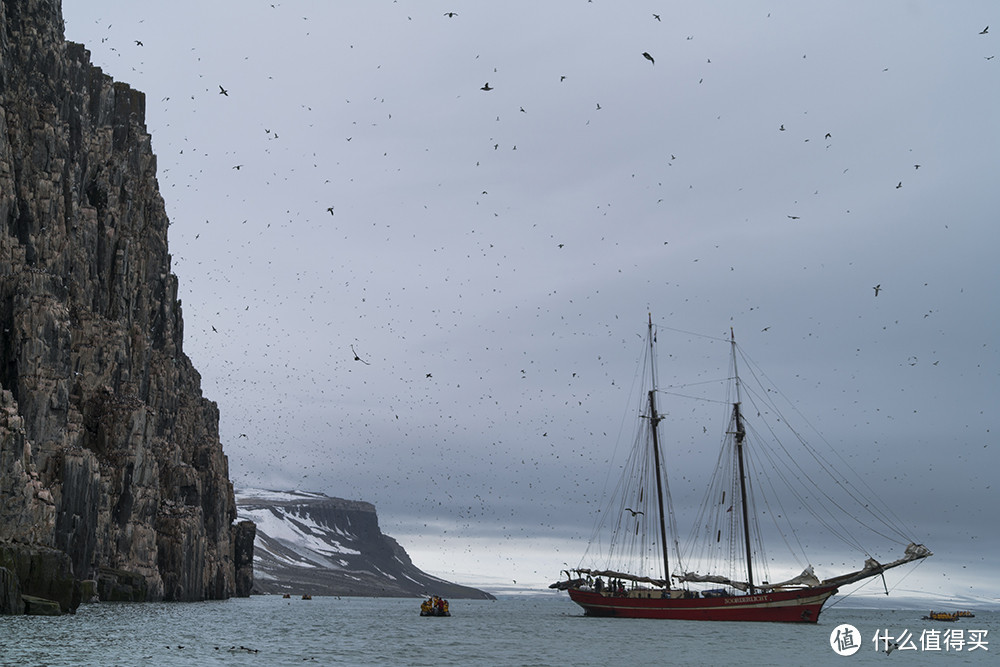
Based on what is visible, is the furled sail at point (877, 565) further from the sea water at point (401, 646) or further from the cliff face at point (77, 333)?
the cliff face at point (77, 333)

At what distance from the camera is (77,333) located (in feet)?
502

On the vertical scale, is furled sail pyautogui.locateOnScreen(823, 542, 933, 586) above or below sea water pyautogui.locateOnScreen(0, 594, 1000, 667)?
above

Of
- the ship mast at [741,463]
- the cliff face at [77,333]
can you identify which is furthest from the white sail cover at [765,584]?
the cliff face at [77,333]

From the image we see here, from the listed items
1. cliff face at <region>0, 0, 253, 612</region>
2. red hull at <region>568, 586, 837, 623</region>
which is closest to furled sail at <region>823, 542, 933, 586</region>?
red hull at <region>568, 586, 837, 623</region>

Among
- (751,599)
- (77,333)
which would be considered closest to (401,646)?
(751,599)

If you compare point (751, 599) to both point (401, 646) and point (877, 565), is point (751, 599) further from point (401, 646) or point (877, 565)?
point (401, 646)

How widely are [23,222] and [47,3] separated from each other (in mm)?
38036

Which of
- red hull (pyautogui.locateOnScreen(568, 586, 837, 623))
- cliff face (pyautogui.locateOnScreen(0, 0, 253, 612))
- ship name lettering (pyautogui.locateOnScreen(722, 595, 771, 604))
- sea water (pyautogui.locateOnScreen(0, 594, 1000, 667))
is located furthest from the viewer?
ship name lettering (pyautogui.locateOnScreen(722, 595, 771, 604))

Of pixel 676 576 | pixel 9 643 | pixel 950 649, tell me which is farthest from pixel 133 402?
pixel 950 649

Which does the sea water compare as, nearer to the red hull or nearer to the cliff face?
the red hull

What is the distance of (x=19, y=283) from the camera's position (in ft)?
400

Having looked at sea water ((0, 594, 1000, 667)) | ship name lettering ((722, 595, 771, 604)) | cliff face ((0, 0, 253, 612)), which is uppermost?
cliff face ((0, 0, 253, 612))

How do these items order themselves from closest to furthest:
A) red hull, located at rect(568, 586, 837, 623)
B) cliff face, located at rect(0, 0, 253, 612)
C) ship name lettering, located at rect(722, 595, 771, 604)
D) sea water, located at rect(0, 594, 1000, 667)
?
sea water, located at rect(0, 594, 1000, 667), cliff face, located at rect(0, 0, 253, 612), red hull, located at rect(568, 586, 837, 623), ship name lettering, located at rect(722, 595, 771, 604)

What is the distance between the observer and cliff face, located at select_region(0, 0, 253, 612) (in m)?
104
